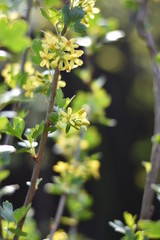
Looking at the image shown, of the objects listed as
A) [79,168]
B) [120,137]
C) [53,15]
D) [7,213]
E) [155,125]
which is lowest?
[7,213]

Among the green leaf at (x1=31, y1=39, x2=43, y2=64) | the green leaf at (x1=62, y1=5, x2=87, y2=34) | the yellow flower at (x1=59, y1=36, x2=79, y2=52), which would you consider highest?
the green leaf at (x1=62, y1=5, x2=87, y2=34)

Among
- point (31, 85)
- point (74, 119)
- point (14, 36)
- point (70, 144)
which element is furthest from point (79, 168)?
point (14, 36)

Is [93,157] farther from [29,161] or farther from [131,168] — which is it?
[131,168]

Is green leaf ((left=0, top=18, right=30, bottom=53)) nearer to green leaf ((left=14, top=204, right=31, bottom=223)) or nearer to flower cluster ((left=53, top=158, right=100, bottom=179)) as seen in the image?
green leaf ((left=14, top=204, right=31, bottom=223))

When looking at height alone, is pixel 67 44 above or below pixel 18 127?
above

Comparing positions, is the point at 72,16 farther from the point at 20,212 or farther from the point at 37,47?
the point at 20,212

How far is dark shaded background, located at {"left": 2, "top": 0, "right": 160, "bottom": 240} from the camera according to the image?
215 inches

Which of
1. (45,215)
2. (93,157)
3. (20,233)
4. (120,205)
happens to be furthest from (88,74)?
(120,205)

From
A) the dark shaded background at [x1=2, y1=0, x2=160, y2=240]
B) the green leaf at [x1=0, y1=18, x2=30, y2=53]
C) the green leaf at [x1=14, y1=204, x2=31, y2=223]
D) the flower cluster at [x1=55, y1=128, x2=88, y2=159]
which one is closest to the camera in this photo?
the green leaf at [x1=0, y1=18, x2=30, y2=53]

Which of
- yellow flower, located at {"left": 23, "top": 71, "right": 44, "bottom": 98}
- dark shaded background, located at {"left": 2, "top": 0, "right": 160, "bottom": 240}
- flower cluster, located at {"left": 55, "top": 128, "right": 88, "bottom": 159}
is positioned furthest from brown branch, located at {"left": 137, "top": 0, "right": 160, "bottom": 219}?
dark shaded background, located at {"left": 2, "top": 0, "right": 160, "bottom": 240}

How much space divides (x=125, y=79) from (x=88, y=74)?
4406 mm

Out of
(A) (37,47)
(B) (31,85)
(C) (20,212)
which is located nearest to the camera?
(C) (20,212)

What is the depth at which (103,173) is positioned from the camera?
582 cm

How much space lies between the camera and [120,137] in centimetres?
600
